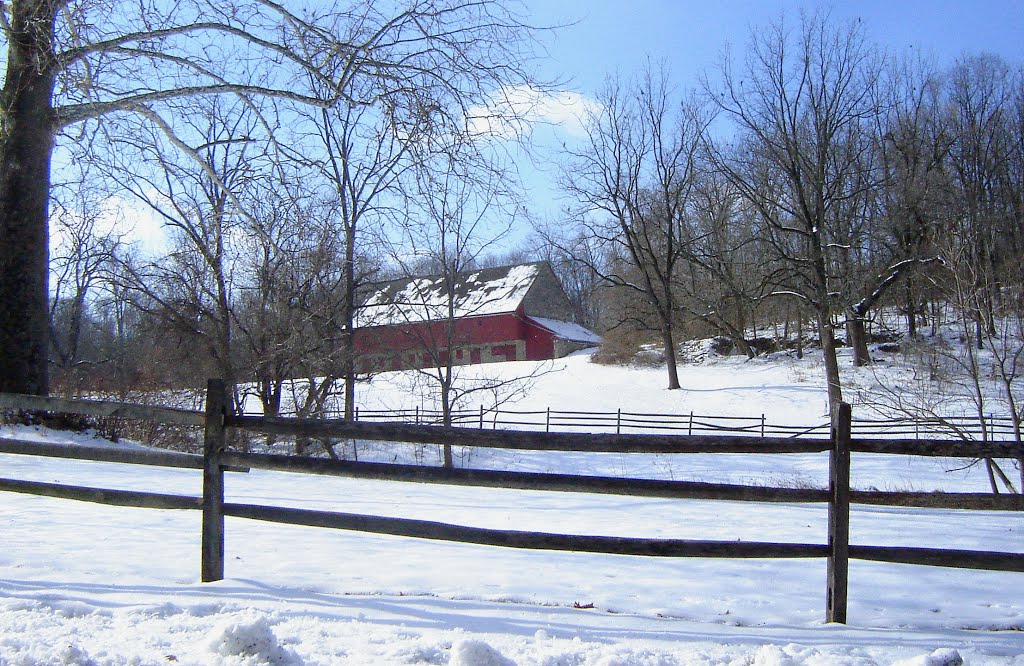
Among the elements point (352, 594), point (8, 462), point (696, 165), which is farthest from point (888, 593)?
point (696, 165)

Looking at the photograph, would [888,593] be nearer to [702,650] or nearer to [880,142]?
[702,650]

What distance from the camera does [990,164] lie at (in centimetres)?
4406

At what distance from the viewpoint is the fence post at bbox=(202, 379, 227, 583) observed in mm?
5211

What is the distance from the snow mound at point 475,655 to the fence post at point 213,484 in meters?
2.32

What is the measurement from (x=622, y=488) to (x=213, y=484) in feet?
9.05

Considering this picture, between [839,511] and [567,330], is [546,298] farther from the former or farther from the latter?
[839,511]

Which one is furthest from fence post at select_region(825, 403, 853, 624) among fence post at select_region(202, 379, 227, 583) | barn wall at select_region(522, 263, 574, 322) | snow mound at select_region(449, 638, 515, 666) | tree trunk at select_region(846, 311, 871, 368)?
barn wall at select_region(522, 263, 574, 322)

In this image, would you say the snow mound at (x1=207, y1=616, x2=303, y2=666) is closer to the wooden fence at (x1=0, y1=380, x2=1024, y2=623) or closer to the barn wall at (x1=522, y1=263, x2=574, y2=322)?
the wooden fence at (x1=0, y1=380, x2=1024, y2=623)

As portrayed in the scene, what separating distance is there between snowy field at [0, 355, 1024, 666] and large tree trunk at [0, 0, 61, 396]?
2.26 meters

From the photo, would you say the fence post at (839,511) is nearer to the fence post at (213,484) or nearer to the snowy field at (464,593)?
the snowy field at (464,593)

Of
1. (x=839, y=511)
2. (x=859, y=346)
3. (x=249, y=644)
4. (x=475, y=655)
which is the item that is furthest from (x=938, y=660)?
(x=859, y=346)

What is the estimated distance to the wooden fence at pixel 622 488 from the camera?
187 inches

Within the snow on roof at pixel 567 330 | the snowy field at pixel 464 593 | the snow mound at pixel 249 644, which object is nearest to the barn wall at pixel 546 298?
the snow on roof at pixel 567 330

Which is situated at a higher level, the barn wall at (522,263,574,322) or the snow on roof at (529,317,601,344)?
the barn wall at (522,263,574,322)
